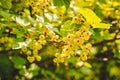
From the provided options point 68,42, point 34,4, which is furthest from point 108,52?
point 68,42

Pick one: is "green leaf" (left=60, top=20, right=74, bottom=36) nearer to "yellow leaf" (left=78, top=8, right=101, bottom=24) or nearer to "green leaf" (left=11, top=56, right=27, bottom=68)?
"yellow leaf" (left=78, top=8, right=101, bottom=24)

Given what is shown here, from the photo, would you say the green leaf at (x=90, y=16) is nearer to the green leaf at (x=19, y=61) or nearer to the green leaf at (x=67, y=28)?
the green leaf at (x=67, y=28)

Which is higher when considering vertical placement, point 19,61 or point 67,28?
point 67,28

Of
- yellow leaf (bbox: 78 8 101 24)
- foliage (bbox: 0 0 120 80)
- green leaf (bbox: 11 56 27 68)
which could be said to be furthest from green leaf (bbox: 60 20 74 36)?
green leaf (bbox: 11 56 27 68)

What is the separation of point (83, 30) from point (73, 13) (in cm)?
71

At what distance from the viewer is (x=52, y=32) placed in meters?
1.44

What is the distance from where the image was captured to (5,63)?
89.4 inches

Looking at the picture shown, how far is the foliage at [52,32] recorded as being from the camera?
133 centimetres

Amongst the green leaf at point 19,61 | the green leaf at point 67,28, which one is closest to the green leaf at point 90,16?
the green leaf at point 67,28

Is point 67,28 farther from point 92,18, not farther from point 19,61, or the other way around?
point 19,61

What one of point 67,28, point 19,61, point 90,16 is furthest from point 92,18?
point 19,61

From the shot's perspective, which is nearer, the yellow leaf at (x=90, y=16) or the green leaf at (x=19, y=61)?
the yellow leaf at (x=90, y=16)

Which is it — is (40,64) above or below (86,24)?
below

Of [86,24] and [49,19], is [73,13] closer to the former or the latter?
[49,19]
